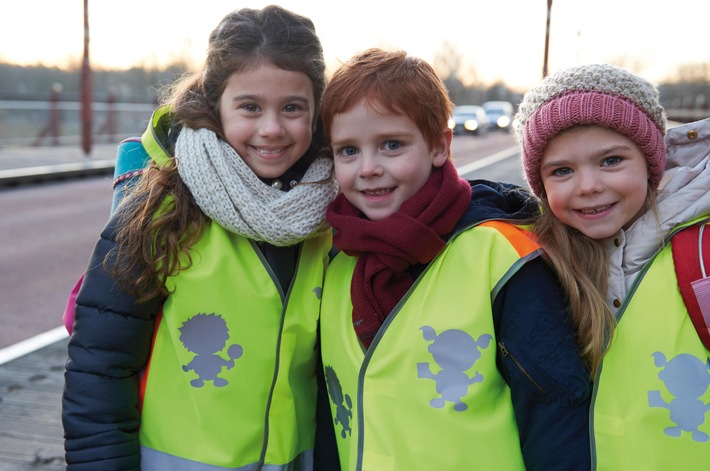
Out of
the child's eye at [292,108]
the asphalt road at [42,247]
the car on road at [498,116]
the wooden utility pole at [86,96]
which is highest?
the child's eye at [292,108]

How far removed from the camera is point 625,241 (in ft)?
6.52

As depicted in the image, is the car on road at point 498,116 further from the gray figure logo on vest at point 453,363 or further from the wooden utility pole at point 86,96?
the gray figure logo on vest at point 453,363

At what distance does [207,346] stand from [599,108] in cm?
121

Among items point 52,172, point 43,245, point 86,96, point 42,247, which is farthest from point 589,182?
point 86,96

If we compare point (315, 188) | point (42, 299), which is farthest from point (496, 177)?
point (315, 188)

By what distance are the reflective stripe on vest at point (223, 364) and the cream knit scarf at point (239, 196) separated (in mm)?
83

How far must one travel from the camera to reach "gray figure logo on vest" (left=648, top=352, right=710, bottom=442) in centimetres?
177

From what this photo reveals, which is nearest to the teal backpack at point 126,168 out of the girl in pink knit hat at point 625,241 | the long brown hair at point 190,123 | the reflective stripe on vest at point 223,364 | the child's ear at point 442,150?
the long brown hair at point 190,123

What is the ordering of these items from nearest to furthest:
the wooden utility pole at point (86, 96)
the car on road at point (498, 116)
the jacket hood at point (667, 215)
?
the jacket hood at point (667, 215) → the wooden utility pole at point (86, 96) → the car on road at point (498, 116)

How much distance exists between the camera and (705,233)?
6.13 feet

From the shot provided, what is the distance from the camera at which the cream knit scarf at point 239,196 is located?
2.05m

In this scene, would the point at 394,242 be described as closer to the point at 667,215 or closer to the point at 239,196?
the point at 239,196

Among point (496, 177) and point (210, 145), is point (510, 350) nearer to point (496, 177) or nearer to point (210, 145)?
point (210, 145)

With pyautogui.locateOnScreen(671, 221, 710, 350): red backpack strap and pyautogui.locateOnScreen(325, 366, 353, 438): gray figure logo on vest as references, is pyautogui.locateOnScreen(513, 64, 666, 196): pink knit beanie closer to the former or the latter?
pyautogui.locateOnScreen(671, 221, 710, 350): red backpack strap
